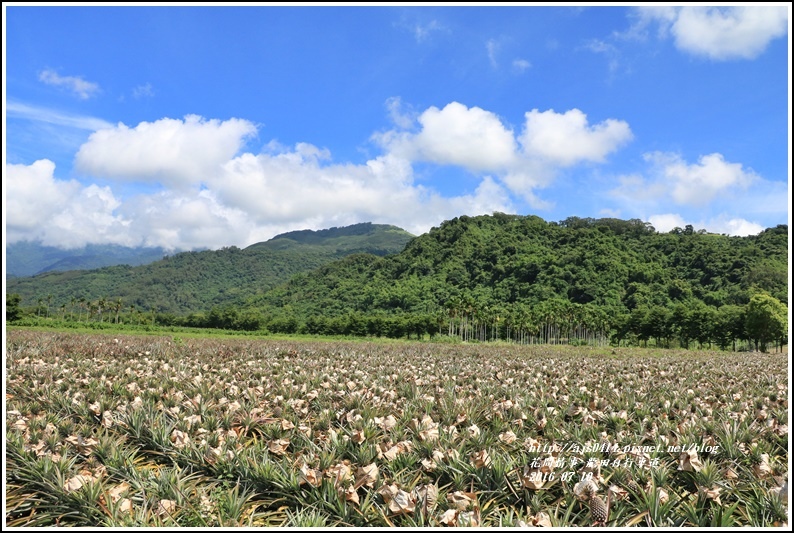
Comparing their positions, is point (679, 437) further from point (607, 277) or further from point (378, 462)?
point (607, 277)

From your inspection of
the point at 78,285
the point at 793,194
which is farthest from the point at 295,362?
the point at 78,285

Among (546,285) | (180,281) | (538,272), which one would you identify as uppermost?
(538,272)

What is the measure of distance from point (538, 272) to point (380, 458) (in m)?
76.8

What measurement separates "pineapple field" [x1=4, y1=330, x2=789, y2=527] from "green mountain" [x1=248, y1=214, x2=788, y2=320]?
171ft

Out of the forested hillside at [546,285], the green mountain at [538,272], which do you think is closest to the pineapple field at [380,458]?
the forested hillside at [546,285]

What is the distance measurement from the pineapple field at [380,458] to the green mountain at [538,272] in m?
52.1

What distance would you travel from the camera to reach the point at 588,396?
22.7ft

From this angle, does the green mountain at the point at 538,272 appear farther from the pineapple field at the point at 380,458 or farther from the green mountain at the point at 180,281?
the pineapple field at the point at 380,458

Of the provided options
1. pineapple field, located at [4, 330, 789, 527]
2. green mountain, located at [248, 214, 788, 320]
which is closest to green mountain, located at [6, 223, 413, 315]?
green mountain, located at [248, 214, 788, 320]

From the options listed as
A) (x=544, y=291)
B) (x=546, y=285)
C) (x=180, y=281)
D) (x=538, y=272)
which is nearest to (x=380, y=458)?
(x=544, y=291)

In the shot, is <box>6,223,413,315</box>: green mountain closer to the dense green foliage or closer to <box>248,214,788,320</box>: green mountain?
<box>248,214,788,320</box>: green mountain

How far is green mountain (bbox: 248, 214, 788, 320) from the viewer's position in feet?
207

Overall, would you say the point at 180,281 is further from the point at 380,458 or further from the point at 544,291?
the point at 380,458

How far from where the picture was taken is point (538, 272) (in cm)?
7731
